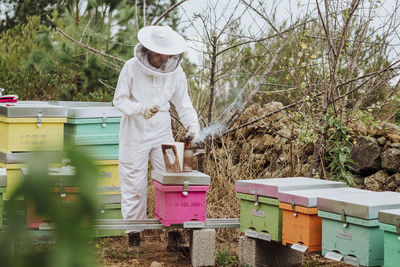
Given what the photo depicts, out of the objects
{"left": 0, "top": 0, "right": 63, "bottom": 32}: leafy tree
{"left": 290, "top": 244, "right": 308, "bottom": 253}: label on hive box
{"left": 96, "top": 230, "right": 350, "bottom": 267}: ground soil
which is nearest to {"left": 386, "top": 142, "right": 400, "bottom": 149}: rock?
{"left": 96, "top": 230, "right": 350, "bottom": 267}: ground soil

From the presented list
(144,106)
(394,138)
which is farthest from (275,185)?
(394,138)

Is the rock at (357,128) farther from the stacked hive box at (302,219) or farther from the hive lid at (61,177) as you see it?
the hive lid at (61,177)

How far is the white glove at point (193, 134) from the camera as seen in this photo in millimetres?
4338

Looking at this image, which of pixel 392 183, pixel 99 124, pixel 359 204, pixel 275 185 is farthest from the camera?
pixel 392 183

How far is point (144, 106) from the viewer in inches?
167

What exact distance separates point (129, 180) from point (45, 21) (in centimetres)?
1230

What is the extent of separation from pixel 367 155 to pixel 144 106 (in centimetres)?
296

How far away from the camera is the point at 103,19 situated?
10430 millimetres

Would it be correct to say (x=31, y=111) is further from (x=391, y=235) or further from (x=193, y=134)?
(x=391, y=235)

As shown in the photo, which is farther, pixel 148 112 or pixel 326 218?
pixel 148 112

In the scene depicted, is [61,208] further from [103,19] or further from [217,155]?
[103,19]

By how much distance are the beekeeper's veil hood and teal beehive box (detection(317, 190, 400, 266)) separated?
1682 millimetres

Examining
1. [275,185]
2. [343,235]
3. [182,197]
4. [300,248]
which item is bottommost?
[300,248]

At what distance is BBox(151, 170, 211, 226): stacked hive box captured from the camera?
3998 mm
